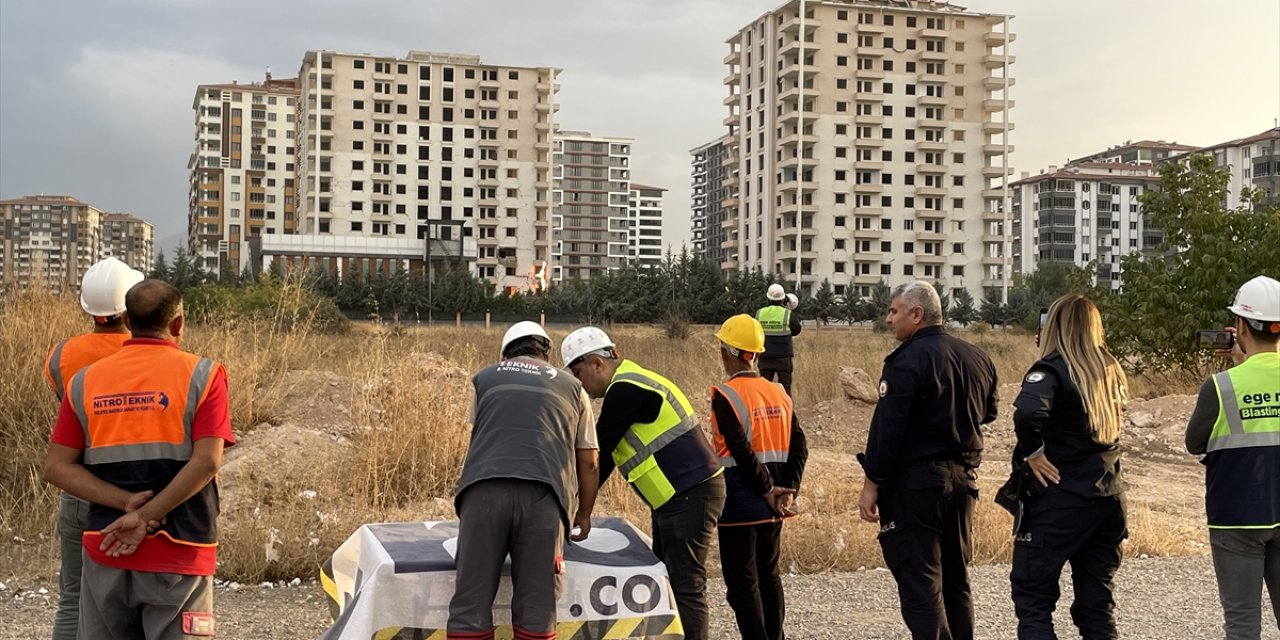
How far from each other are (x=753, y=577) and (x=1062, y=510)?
1515mm

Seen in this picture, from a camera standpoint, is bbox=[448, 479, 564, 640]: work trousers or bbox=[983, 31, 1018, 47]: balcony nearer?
bbox=[448, 479, 564, 640]: work trousers

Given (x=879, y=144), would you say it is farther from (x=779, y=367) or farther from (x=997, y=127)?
(x=779, y=367)

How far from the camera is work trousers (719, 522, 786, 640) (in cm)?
591

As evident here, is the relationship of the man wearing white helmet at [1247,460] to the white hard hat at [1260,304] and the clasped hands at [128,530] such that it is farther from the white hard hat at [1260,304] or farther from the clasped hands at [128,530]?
the clasped hands at [128,530]

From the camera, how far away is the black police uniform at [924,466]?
5.45 metres

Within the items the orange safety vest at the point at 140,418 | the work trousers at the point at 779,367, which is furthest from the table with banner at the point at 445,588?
the work trousers at the point at 779,367

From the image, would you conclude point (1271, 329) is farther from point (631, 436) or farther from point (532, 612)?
point (532, 612)

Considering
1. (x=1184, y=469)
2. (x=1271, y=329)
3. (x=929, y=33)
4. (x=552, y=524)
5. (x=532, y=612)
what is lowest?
(x=1184, y=469)

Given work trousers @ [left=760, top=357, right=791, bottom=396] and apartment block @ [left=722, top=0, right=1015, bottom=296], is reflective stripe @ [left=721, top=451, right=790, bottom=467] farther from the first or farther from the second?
apartment block @ [left=722, top=0, right=1015, bottom=296]

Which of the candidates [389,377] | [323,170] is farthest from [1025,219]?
[389,377]

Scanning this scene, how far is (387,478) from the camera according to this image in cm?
1071

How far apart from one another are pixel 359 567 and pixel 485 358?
15.0m

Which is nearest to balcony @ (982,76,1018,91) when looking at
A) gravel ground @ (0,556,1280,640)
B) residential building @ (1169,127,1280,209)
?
residential building @ (1169,127,1280,209)

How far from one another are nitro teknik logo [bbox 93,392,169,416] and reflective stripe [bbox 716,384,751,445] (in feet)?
9.14
